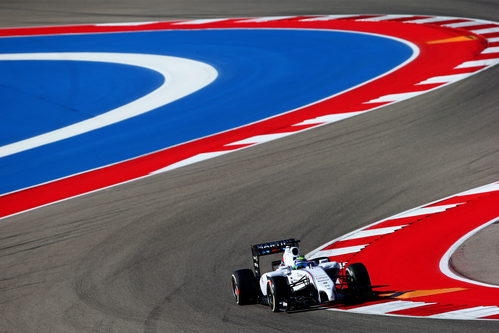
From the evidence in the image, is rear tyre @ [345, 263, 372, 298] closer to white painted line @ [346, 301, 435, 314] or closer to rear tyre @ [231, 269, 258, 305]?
white painted line @ [346, 301, 435, 314]

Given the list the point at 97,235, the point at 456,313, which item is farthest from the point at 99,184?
the point at 456,313

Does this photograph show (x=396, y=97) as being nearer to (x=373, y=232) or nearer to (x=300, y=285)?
(x=373, y=232)

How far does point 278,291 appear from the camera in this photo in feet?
27.3

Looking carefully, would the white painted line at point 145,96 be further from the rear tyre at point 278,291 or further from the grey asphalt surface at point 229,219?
the rear tyre at point 278,291

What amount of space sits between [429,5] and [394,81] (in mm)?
8600

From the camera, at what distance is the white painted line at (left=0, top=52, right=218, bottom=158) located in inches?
669

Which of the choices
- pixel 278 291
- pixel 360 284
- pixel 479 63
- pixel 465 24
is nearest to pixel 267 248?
pixel 278 291

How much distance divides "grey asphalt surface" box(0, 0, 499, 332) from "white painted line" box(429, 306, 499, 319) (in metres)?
0.20

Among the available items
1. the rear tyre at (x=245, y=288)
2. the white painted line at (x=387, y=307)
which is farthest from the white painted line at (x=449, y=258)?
the rear tyre at (x=245, y=288)

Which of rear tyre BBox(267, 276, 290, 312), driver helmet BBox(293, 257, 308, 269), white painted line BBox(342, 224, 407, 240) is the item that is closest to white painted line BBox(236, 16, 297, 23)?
white painted line BBox(342, 224, 407, 240)

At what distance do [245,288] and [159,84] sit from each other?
11.9 m

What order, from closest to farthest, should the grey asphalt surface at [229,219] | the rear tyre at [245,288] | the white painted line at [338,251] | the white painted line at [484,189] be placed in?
the grey asphalt surface at [229,219], the rear tyre at [245,288], the white painted line at [338,251], the white painted line at [484,189]

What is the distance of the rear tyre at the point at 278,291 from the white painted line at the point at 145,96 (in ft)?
30.5

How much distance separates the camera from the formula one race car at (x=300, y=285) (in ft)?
27.3
